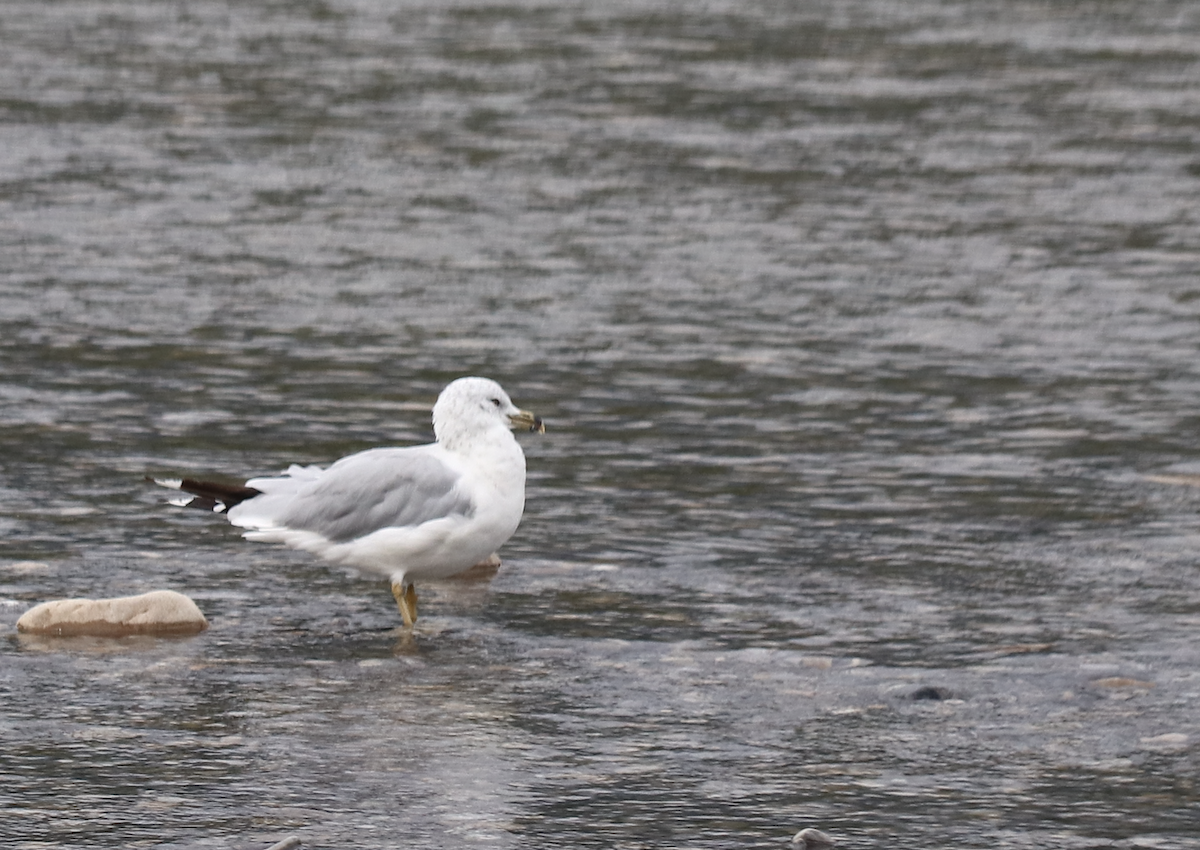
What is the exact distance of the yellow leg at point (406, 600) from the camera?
8.58 m

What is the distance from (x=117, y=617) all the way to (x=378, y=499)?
105 cm

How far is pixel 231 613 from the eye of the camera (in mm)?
8688

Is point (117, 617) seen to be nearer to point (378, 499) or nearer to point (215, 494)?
point (215, 494)

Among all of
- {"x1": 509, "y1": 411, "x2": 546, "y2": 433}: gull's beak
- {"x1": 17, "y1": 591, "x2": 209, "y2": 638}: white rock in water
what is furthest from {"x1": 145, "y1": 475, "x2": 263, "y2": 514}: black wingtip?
{"x1": 509, "y1": 411, "x2": 546, "y2": 433}: gull's beak

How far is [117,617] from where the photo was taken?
27.5 feet

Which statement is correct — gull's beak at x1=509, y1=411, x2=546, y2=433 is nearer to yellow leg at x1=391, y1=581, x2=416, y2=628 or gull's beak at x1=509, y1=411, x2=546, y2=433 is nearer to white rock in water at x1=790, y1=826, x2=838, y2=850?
yellow leg at x1=391, y1=581, x2=416, y2=628

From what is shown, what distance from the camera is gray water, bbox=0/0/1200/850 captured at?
6.93m

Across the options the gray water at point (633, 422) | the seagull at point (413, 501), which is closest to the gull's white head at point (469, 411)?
the seagull at point (413, 501)

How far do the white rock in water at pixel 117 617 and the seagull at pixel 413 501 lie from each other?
50 cm

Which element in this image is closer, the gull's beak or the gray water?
the gray water

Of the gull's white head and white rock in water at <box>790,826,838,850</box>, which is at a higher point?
the gull's white head

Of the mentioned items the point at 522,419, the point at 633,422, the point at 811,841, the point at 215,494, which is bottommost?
the point at 811,841

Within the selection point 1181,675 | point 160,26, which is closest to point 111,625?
point 1181,675

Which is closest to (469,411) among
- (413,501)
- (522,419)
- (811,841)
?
(522,419)
